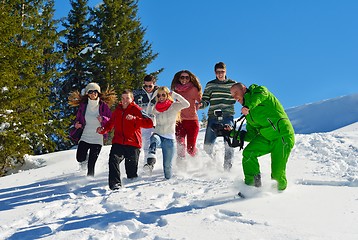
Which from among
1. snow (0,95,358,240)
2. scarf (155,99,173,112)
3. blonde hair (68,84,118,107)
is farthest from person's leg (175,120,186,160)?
blonde hair (68,84,118,107)

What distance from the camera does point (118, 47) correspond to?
21016 millimetres

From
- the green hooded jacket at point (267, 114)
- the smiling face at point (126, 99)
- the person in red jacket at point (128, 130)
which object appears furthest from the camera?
the smiling face at point (126, 99)

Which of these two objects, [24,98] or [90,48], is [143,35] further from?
[24,98]

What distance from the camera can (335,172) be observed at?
6.38 m

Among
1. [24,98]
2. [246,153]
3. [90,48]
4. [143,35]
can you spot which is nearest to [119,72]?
[90,48]

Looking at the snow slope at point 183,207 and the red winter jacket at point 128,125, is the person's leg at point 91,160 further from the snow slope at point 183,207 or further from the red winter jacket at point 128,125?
the red winter jacket at point 128,125

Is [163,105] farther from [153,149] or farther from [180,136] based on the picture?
[180,136]

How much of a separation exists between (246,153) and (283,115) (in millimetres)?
671

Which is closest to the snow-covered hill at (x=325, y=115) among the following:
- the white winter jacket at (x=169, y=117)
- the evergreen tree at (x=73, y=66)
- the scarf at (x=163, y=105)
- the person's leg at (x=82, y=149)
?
the evergreen tree at (x=73, y=66)

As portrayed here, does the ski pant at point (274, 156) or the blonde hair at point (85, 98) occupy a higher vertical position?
the blonde hair at point (85, 98)

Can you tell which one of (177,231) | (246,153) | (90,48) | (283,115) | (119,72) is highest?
(90,48)

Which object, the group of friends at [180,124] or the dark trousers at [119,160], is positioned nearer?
the group of friends at [180,124]

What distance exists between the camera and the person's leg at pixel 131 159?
18.5 ft

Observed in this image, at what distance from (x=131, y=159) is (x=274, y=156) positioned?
2.29 m
